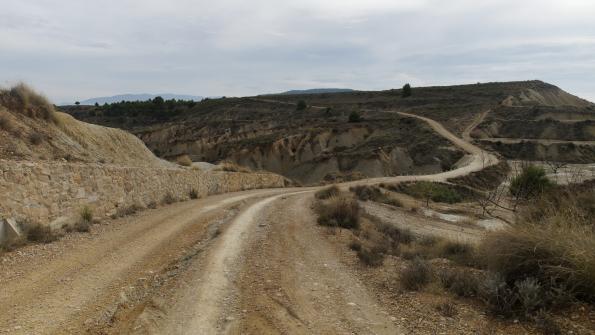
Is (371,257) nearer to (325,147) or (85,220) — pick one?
(85,220)

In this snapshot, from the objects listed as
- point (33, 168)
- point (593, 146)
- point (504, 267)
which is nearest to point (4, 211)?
point (33, 168)

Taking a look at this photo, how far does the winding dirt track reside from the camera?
18.5 ft

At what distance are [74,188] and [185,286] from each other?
7256mm

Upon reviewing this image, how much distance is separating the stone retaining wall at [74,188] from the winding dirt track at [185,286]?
1117 millimetres

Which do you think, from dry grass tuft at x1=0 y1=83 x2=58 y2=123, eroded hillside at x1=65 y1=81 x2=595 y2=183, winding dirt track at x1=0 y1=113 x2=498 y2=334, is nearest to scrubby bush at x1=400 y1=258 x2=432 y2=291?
winding dirt track at x1=0 y1=113 x2=498 y2=334

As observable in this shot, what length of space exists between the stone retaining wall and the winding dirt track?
3.66 feet

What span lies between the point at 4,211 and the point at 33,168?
1.57m

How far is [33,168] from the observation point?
10875 mm

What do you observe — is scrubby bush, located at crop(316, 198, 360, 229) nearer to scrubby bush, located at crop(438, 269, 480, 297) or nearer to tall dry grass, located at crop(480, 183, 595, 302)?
scrubby bush, located at crop(438, 269, 480, 297)

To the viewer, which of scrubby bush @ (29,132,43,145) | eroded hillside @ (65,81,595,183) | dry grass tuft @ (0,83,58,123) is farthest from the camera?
eroded hillside @ (65,81,595,183)

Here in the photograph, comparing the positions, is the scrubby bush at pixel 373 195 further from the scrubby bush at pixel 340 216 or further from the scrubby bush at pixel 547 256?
the scrubby bush at pixel 547 256

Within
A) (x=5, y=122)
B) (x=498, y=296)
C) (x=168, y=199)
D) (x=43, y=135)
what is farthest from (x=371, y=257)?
(x=43, y=135)

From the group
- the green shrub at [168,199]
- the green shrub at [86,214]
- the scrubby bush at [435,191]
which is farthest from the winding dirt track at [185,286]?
the scrubby bush at [435,191]

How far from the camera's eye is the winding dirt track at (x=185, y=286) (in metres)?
5.64
